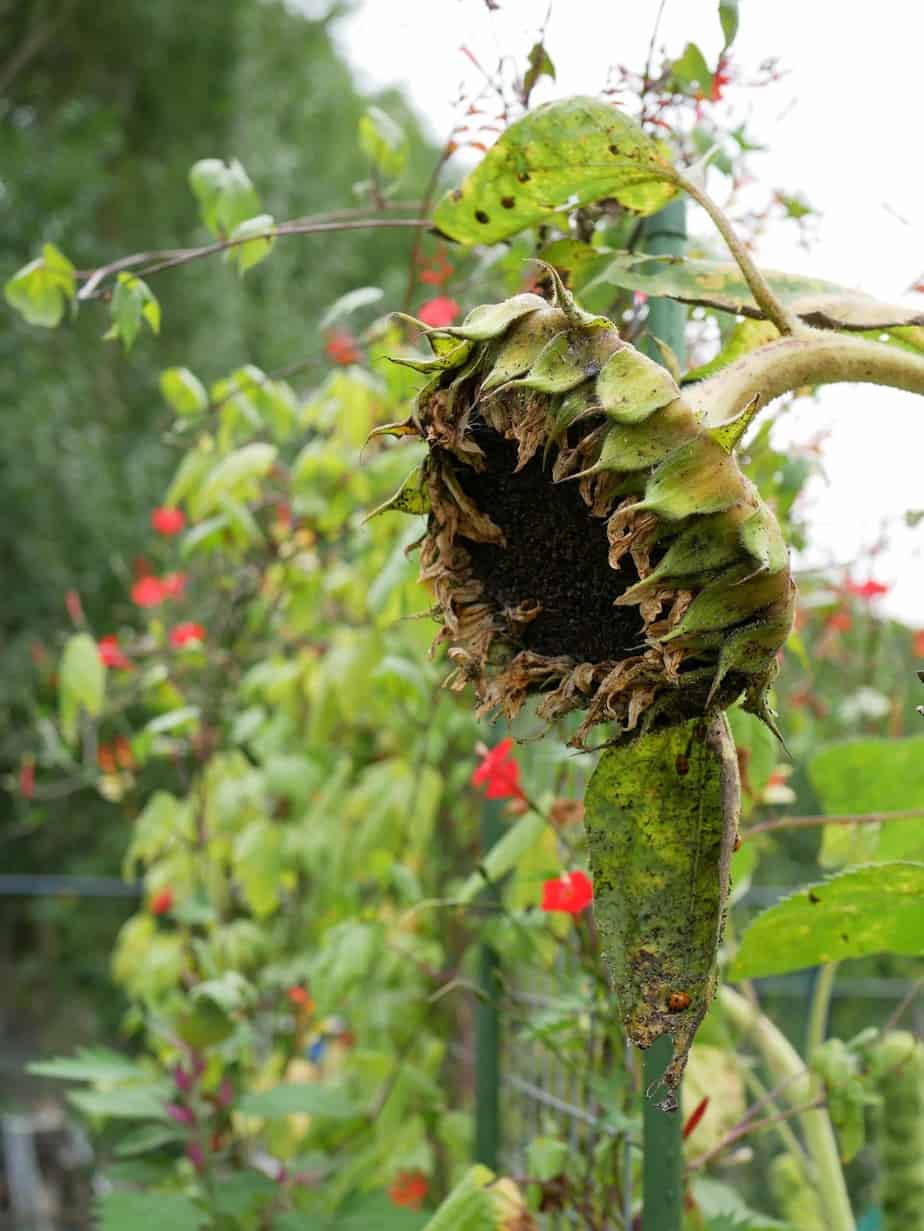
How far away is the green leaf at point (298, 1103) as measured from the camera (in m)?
1.31

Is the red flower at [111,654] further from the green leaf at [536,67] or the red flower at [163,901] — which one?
the green leaf at [536,67]

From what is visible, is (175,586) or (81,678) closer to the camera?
(81,678)

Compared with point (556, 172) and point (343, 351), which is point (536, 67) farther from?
point (343, 351)

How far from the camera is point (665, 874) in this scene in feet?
1.88

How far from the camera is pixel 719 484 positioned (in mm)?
510

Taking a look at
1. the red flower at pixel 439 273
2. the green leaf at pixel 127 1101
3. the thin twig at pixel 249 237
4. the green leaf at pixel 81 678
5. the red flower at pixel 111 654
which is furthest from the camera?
the red flower at pixel 111 654

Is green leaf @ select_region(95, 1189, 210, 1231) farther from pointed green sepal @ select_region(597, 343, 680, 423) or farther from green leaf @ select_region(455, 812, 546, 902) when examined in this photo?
pointed green sepal @ select_region(597, 343, 680, 423)

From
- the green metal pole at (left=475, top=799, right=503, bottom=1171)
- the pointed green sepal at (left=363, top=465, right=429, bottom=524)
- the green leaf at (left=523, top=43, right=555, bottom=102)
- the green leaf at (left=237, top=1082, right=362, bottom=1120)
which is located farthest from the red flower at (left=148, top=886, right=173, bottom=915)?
the pointed green sepal at (left=363, top=465, right=429, bottom=524)

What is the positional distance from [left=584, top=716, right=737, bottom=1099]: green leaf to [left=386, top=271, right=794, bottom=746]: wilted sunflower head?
0.9 inches

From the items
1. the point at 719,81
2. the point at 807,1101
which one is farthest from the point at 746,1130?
the point at 719,81

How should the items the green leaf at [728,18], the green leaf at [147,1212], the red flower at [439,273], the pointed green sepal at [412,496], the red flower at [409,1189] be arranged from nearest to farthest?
the pointed green sepal at [412,496] < the green leaf at [728,18] < the green leaf at [147,1212] < the red flower at [439,273] < the red flower at [409,1189]

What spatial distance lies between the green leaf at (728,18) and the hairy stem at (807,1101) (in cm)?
65

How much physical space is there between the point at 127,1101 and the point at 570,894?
23.3 inches

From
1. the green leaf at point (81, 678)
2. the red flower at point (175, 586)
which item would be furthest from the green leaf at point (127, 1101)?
the red flower at point (175, 586)
